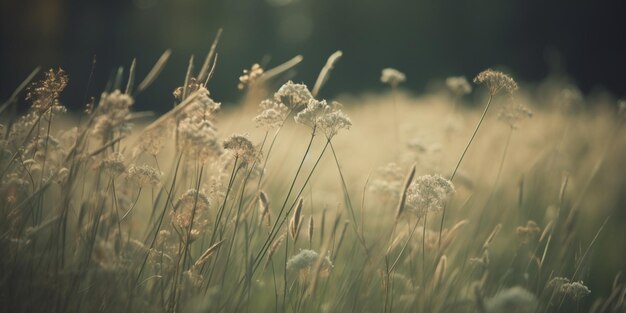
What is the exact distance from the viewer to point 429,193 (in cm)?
160

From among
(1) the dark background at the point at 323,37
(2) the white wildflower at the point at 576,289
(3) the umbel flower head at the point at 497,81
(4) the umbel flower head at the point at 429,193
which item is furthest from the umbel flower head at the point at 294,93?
(1) the dark background at the point at 323,37

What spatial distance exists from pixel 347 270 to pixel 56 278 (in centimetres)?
115

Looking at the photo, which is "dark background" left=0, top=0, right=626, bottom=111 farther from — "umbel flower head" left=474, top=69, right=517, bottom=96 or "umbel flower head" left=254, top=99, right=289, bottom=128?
"umbel flower head" left=474, top=69, right=517, bottom=96

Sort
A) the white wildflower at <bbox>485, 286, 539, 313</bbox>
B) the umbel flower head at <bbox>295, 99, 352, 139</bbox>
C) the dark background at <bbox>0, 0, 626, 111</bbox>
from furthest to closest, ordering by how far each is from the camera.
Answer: the dark background at <bbox>0, 0, 626, 111</bbox> < the umbel flower head at <bbox>295, 99, 352, 139</bbox> < the white wildflower at <bbox>485, 286, 539, 313</bbox>

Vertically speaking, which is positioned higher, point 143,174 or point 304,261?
point 143,174

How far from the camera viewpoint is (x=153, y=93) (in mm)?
23312

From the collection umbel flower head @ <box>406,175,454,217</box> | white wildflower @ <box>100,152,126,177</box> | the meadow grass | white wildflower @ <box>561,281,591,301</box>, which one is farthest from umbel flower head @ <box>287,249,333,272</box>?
white wildflower @ <box>561,281,591,301</box>

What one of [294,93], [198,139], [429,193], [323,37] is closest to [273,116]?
[294,93]

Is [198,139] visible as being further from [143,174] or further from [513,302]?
[513,302]

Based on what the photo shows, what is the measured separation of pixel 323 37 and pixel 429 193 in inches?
932

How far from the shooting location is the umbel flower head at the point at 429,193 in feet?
5.22

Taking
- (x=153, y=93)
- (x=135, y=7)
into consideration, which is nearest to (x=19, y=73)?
(x=153, y=93)

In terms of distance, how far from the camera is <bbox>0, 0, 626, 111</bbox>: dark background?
1631cm

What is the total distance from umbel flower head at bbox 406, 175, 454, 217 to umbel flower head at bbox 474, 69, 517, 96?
42cm
